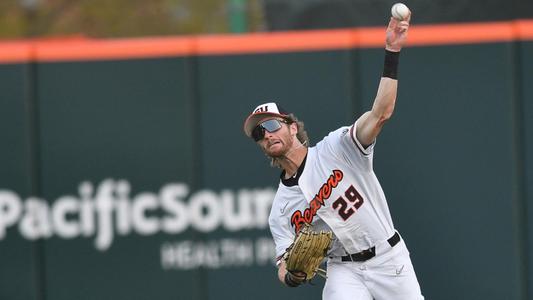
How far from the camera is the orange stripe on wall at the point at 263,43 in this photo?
24.9 feet

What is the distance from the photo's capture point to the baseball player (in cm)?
565

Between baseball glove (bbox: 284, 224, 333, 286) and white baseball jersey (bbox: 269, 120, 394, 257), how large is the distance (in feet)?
0.34

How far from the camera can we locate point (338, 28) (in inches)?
326

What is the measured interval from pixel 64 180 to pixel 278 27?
189 cm

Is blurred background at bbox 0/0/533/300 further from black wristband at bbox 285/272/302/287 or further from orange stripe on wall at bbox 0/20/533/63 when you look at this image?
black wristband at bbox 285/272/302/287

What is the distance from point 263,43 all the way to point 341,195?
2.26m

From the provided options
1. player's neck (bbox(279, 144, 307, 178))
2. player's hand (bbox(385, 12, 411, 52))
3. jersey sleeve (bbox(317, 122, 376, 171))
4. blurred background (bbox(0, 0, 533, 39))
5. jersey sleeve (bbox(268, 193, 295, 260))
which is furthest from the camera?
blurred background (bbox(0, 0, 533, 39))

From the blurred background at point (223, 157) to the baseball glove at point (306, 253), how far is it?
1939 mm

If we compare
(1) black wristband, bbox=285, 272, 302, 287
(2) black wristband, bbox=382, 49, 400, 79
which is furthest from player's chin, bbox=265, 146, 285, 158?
(2) black wristband, bbox=382, 49, 400, 79

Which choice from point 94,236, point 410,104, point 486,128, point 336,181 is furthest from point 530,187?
point 94,236

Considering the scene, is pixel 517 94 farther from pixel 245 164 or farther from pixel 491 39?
pixel 245 164

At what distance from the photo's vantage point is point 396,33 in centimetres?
514

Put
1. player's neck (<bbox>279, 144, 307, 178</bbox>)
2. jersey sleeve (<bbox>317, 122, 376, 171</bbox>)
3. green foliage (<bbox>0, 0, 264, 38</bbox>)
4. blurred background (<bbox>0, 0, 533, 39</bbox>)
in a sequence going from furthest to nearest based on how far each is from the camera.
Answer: green foliage (<bbox>0, 0, 264, 38</bbox>)
blurred background (<bbox>0, 0, 533, 39</bbox>)
player's neck (<bbox>279, 144, 307, 178</bbox>)
jersey sleeve (<bbox>317, 122, 376, 171</bbox>)

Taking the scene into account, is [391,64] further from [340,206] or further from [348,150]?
[340,206]
